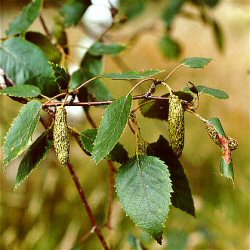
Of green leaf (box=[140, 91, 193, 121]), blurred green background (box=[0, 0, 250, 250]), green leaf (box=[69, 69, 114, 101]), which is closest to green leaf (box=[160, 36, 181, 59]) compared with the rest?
blurred green background (box=[0, 0, 250, 250])

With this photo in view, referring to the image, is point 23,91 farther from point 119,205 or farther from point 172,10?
point 119,205

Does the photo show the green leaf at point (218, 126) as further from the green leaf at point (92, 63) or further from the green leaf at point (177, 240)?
the green leaf at point (177, 240)

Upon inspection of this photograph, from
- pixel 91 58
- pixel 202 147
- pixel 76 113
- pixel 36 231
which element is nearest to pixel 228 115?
pixel 202 147

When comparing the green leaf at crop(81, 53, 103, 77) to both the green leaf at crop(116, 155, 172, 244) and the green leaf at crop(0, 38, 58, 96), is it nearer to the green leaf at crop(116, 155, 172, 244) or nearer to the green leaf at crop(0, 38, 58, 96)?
the green leaf at crop(0, 38, 58, 96)

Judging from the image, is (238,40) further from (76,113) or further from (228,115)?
(76,113)

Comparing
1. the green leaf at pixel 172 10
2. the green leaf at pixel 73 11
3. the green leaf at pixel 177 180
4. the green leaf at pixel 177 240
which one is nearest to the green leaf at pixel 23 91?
the green leaf at pixel 177 180

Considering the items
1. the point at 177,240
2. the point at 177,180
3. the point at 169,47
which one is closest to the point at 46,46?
the point at 177,180
